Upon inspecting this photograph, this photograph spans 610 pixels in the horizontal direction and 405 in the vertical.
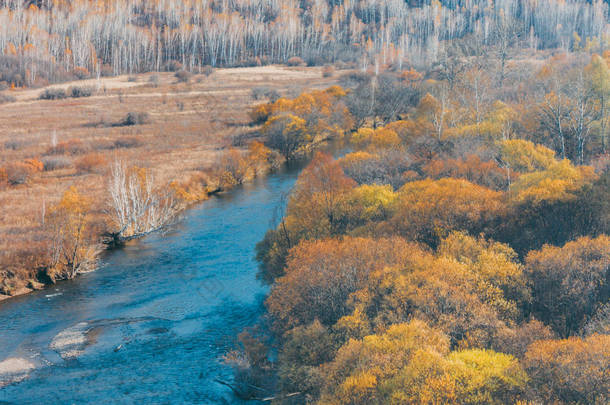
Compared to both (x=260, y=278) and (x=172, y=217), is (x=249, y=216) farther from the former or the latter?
(x=260, y=278)

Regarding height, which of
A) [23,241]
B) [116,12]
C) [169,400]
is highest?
[116,12]

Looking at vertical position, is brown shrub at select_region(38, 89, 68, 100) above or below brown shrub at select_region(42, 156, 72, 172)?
above

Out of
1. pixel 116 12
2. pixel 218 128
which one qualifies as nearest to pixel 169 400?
pixel 218 128

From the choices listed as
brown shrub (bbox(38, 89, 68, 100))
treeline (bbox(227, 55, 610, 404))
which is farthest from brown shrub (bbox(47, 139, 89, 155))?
brown shrub (bbox(38, 89, 68, 100))

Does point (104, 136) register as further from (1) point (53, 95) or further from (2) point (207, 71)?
(2) point (207, 71)

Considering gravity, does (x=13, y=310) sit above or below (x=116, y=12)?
below

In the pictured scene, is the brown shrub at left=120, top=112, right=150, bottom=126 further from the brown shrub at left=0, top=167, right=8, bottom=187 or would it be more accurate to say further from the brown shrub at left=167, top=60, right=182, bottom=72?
the brown shrub at left=167, top=60, right=182, bottom=72

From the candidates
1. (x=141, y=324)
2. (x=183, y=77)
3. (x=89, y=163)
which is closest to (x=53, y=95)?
(x=183, y=77)
